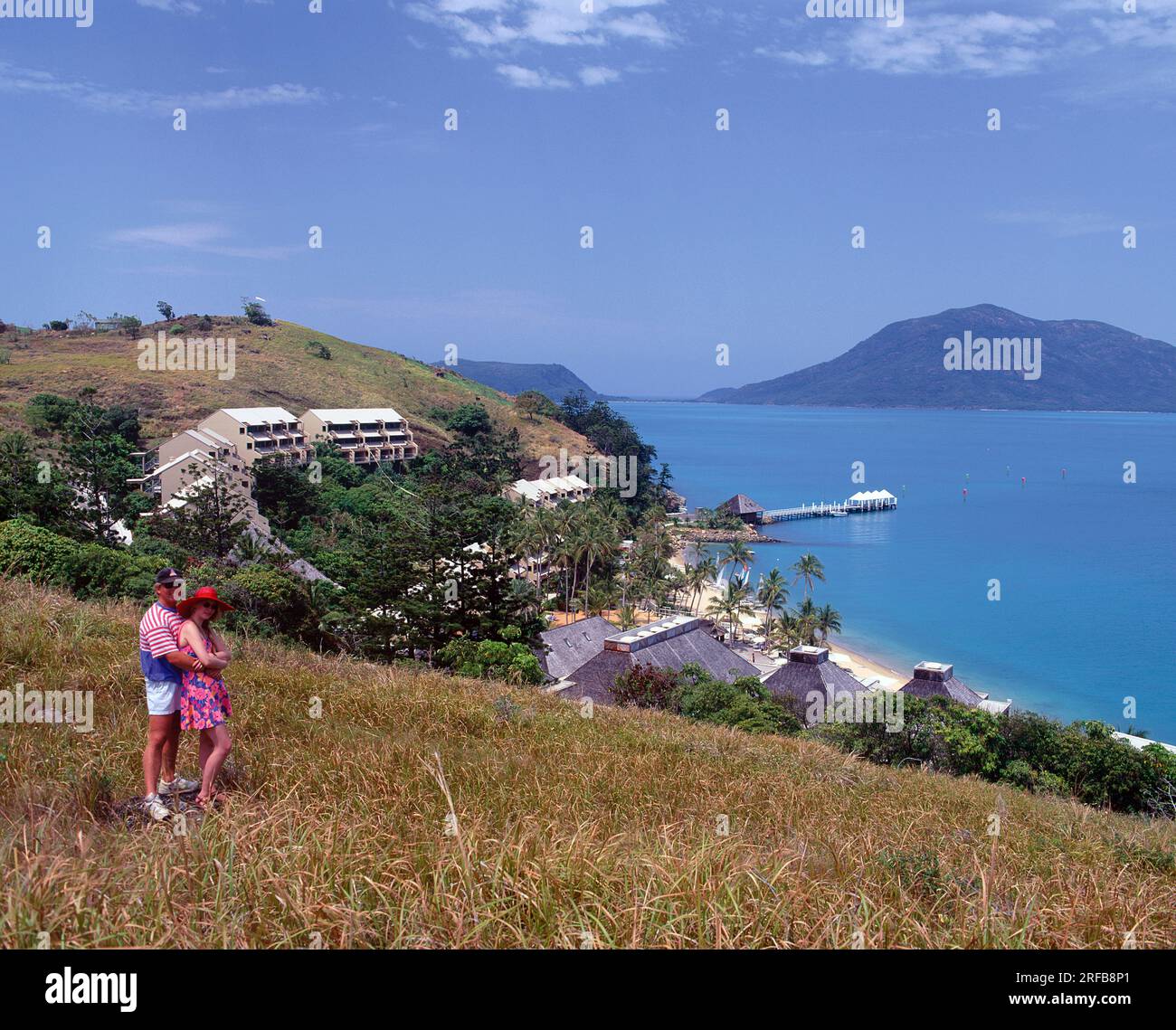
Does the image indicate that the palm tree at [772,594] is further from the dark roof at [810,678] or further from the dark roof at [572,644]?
the dark roof at [810,678]

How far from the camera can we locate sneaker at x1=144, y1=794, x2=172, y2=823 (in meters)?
3.90

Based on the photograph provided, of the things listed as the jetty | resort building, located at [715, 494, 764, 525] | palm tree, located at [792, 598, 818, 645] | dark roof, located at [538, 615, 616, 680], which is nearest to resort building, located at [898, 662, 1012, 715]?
palm tree, located at [792, 598, 818, 645]

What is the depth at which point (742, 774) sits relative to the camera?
655 cm

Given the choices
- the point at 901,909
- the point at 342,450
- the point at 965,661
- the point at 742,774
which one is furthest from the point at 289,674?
the point at 342,450

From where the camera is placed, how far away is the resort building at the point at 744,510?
7831 cm

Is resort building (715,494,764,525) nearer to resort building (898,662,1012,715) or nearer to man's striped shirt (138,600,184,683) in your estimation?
resort building (898,662,1012,715)

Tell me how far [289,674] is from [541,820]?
14.3ft

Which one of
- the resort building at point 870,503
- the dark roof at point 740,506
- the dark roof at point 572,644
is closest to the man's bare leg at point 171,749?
the dark roof at point 572,644

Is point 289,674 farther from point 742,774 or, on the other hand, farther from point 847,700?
point 847,700

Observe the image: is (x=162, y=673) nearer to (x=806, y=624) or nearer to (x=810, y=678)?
(x=810, y=678)

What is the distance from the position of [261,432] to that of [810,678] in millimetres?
43721
